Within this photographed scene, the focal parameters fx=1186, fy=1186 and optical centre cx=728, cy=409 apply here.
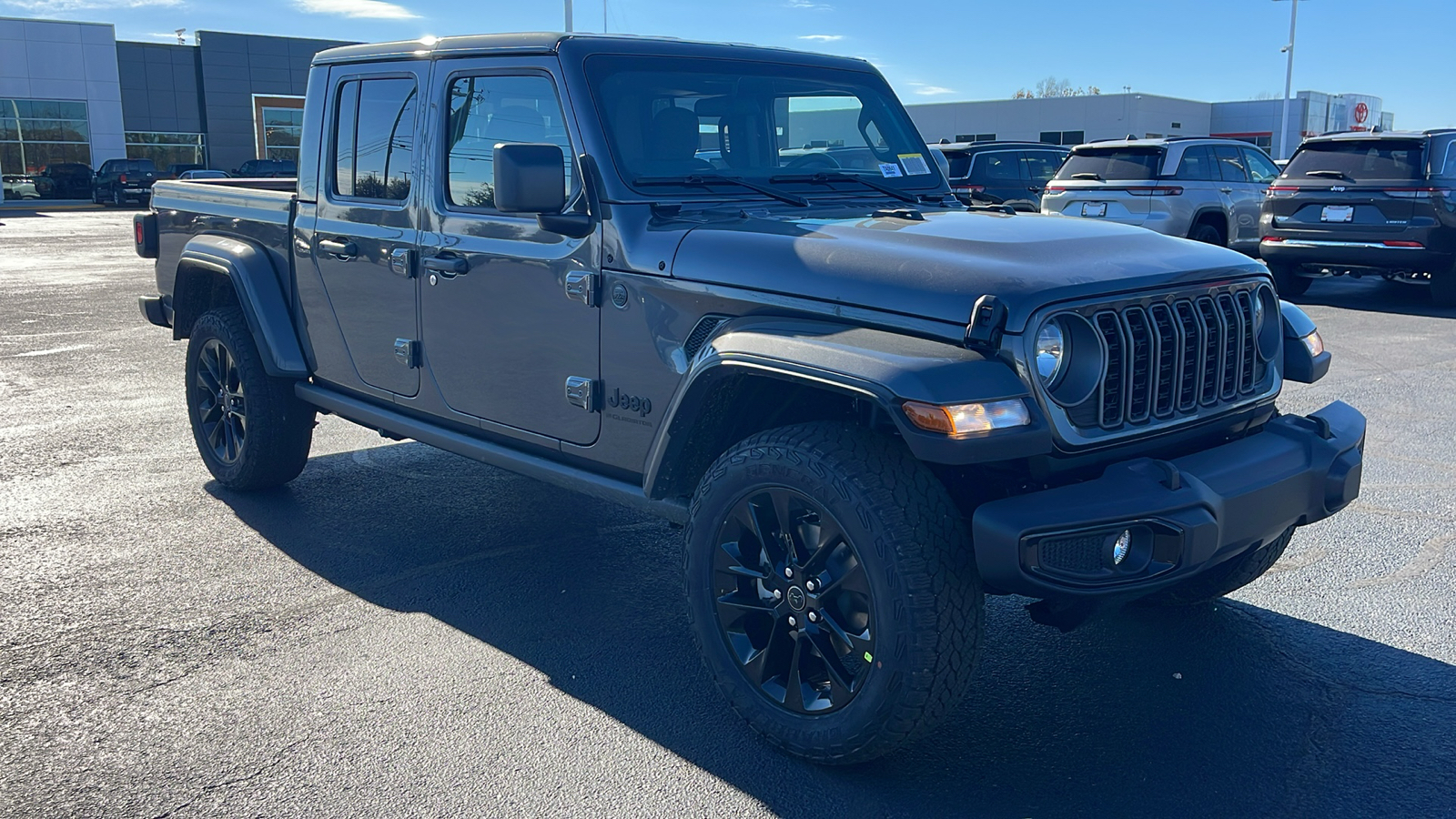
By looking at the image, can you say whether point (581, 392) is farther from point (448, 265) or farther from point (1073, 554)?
point (1073, 554)

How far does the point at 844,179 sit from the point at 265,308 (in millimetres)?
2569

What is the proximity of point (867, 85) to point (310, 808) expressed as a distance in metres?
3.30

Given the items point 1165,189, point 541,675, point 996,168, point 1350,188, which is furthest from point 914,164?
point 996,168

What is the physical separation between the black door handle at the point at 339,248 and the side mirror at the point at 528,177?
4.28ft

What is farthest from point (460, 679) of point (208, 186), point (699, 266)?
point (208, 186)

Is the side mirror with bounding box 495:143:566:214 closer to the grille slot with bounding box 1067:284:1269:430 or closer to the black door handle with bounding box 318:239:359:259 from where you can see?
the black door handle with bounding box 318:239:359:259

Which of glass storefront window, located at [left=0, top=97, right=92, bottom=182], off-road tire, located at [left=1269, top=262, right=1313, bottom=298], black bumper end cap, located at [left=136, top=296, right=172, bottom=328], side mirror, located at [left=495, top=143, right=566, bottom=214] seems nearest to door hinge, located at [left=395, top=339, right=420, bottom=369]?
side mirror, located at [left=495, top=143, right=566, bottom=214]

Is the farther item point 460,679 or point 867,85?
point 867,85

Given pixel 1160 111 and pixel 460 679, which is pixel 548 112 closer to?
pixel 460 679

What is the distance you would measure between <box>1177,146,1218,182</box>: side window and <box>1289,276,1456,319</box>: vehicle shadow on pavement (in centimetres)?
181

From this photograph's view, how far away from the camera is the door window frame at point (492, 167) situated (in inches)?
150

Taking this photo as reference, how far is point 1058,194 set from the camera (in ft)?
46.5

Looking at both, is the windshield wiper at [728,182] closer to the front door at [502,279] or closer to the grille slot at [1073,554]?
the front door at [502,279]

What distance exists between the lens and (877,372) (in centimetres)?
281
